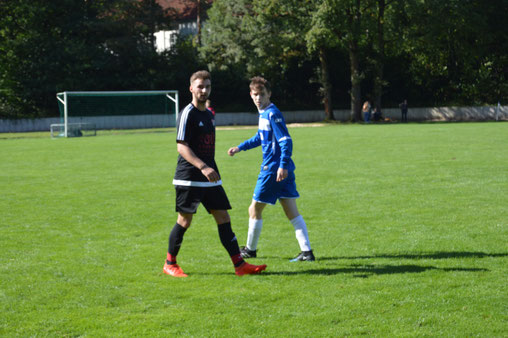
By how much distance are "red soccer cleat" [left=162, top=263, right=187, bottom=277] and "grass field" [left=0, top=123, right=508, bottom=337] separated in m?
0.10

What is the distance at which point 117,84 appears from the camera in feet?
162

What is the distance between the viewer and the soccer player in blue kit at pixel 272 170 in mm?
5812

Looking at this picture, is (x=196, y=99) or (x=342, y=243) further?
(x=342, y=243)

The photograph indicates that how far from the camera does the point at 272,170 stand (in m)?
6.00

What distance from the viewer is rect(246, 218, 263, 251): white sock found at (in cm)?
622

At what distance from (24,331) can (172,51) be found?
162 feet

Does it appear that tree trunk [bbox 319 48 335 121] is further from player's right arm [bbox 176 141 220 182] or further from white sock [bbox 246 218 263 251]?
player's right arm [bbox 176 141 220 182]

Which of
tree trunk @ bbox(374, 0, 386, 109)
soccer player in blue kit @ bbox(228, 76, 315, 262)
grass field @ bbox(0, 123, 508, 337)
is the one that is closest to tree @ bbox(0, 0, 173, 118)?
tree trunk @ bbox(374, 0, 386, 109)

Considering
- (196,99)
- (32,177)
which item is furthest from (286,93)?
(196,99)

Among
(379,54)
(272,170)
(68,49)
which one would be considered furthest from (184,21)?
(272,170)

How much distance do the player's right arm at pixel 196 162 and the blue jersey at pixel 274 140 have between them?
2.72 feet

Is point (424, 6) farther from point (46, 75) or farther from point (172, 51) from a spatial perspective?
point (46, 75)

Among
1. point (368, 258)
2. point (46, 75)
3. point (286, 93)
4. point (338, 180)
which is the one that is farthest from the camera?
point (286, 93)

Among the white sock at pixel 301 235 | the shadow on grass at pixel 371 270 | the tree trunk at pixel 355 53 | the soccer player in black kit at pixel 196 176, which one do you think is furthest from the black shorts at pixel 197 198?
the tree trunk at pixel 355 53
